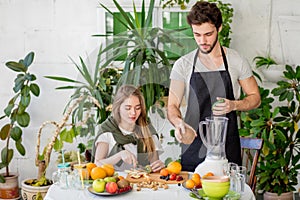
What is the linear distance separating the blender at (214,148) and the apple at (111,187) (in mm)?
424

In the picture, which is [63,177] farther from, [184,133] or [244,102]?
[244,102]

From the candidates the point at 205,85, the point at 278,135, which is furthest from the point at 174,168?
the point at 278,135

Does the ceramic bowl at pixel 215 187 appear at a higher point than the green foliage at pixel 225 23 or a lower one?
lower

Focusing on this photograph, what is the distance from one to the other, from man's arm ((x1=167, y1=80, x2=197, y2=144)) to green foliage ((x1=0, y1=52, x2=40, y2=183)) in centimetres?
145

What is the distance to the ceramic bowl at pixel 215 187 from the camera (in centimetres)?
219

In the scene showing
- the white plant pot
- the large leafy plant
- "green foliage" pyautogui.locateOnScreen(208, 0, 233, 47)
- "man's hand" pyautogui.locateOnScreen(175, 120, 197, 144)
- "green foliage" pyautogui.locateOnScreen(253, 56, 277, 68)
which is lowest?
"man's hand" pyautogui.locateOnScreen(175, 120, 197, 144)

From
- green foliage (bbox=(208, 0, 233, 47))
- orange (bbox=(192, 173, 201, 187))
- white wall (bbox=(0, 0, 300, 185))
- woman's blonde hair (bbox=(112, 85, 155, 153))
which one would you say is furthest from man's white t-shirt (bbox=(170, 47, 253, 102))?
white wall (bbox=(0, 0, 300, 185))

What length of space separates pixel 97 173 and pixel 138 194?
0.72ft

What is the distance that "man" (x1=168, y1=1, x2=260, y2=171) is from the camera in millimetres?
2764

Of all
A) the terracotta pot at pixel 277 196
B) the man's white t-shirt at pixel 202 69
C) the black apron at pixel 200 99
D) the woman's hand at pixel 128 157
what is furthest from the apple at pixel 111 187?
the terracotta pot at pixel 277 196

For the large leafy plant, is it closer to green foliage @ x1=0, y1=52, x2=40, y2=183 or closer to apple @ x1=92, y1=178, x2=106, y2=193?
apple @ x1=92, y1=178, x2=106, y2=193

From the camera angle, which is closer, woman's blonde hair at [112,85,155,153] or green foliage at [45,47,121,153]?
woman's blonde hair at [112,85,155,153]

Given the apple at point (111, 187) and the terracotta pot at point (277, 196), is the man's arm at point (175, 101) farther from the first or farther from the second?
the terracotta pot at point (277, 196)

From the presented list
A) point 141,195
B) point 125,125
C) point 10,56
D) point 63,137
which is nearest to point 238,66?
point 125,125
